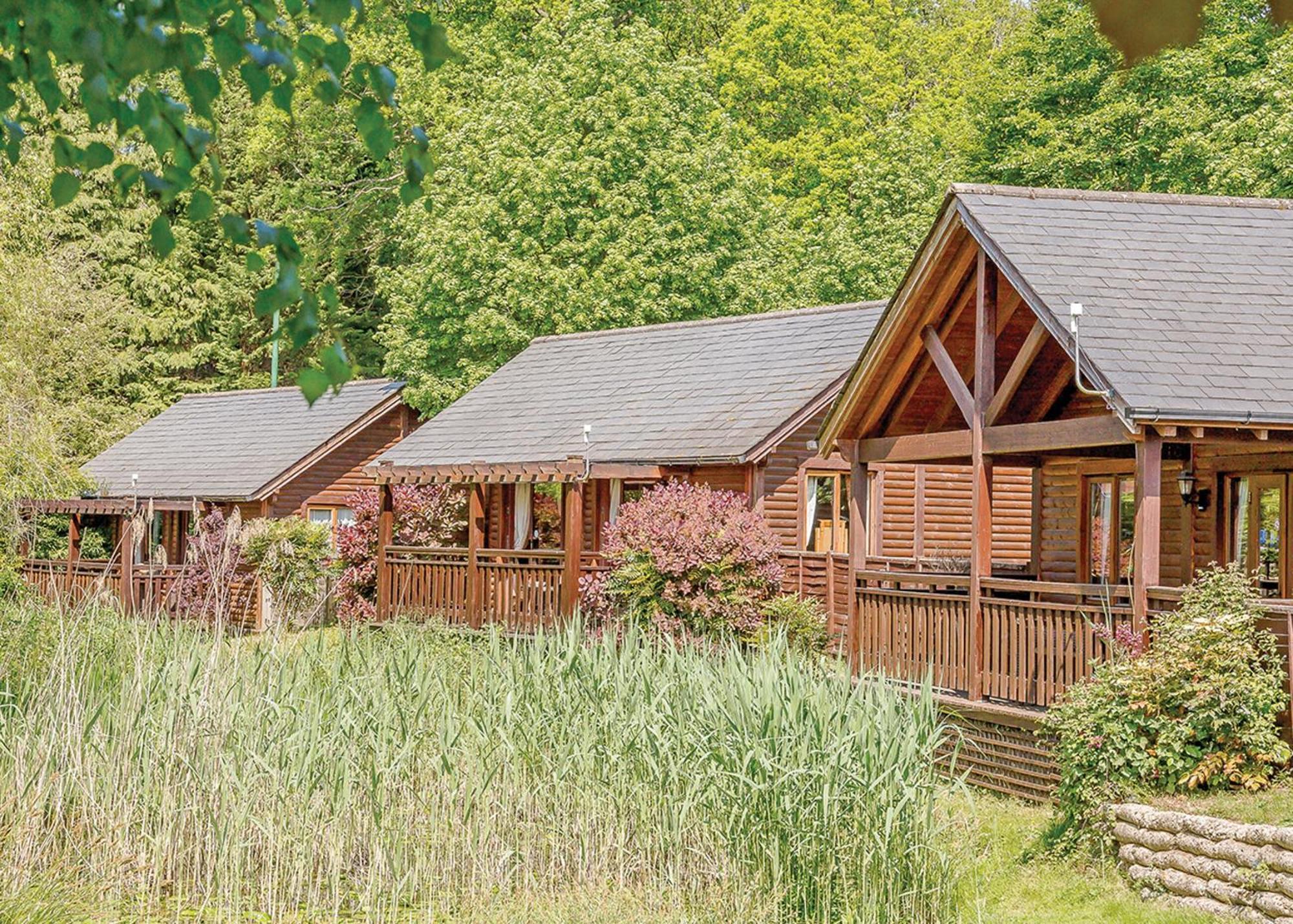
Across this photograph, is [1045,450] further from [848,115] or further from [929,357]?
[848,115]

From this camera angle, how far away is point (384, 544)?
87.3 ft

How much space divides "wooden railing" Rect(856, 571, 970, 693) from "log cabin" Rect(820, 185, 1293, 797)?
25mm

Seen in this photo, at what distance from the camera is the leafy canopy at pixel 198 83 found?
10.8ft

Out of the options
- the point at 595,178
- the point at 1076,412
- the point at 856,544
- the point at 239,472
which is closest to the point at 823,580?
the point at 856,544

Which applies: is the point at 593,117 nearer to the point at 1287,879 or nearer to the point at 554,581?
the point at 554,581

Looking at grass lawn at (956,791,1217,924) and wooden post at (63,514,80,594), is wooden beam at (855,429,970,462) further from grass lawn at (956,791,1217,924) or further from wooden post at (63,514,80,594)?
wooden post at (63,514,80,594)

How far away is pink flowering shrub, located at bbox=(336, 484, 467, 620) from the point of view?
2833 centimetres

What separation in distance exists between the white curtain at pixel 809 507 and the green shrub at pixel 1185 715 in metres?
11.7

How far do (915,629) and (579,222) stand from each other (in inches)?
803

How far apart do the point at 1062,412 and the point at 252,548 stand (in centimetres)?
1728

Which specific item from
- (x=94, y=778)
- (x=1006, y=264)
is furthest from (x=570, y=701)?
(x=1006, y=264)

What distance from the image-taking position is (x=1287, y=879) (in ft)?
29.8

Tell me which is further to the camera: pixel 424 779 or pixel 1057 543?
pixel 1057 543

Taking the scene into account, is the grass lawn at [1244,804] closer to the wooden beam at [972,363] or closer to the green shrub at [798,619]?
the wooden beam at [972,363]
